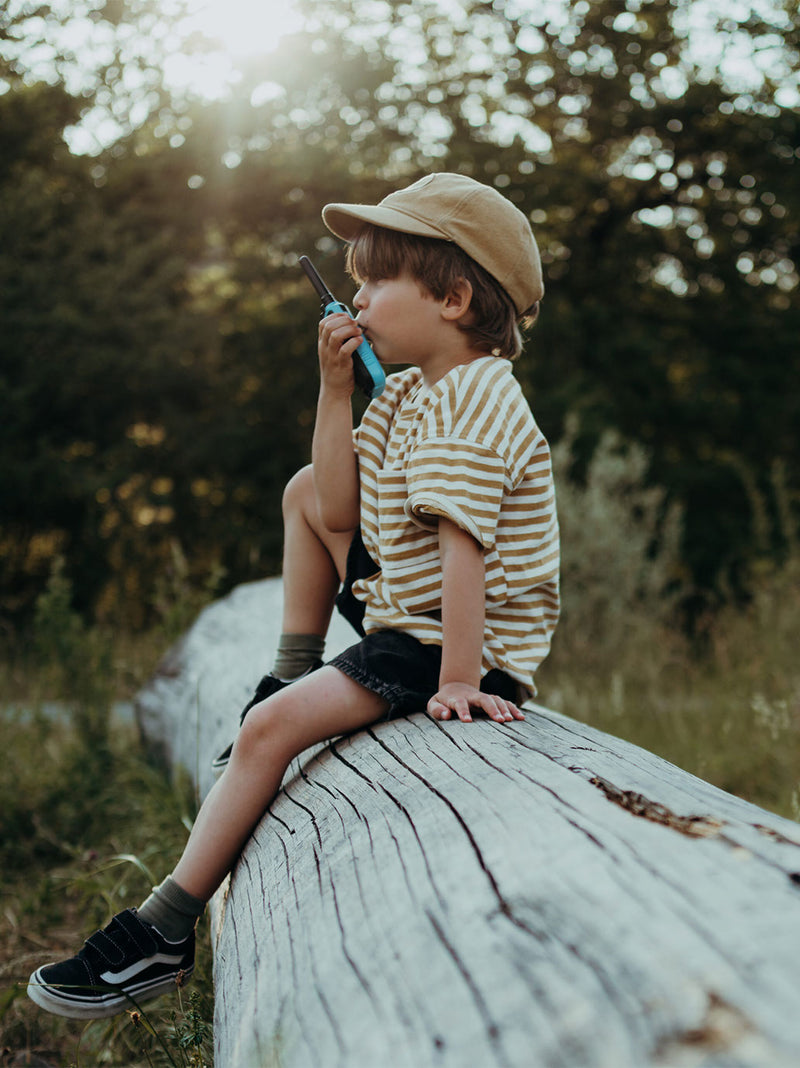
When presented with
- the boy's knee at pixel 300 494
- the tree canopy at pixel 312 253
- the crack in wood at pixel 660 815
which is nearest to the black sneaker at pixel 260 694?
the boy's knee at pixel 300 494

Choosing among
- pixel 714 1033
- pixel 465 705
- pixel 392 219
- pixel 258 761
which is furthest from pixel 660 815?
pixel 392 219

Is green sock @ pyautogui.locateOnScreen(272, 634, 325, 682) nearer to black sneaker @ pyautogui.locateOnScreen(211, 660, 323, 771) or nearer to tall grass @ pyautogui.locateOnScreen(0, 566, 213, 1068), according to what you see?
black sneaker @ pyautogui.locateOnScreen(211, 660, 323, 771)

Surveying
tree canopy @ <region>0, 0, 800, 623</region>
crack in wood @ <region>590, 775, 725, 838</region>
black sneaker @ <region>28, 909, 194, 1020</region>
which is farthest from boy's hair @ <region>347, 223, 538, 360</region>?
tree canopy @ <region>0, 0, 800, 623</region>

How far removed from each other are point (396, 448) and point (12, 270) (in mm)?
5958

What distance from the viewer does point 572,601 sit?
6.42 metres

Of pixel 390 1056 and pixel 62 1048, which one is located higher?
pixel 390 1056

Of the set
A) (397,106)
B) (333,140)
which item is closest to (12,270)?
(333,140)

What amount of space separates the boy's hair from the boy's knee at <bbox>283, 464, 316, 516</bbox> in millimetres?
576

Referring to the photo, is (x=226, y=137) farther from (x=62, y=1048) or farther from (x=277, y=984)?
(x=277, y=984)

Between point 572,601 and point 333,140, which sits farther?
point 333,140

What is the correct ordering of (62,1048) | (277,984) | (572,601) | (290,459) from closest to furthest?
1. (277,984)
2. (62,1048)
3. (572,601)
4. (290,459)

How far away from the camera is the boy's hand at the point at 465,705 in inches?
76.4

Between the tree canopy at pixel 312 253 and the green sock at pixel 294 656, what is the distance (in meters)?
4.82

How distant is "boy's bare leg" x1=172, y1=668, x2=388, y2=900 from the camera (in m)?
2.04
